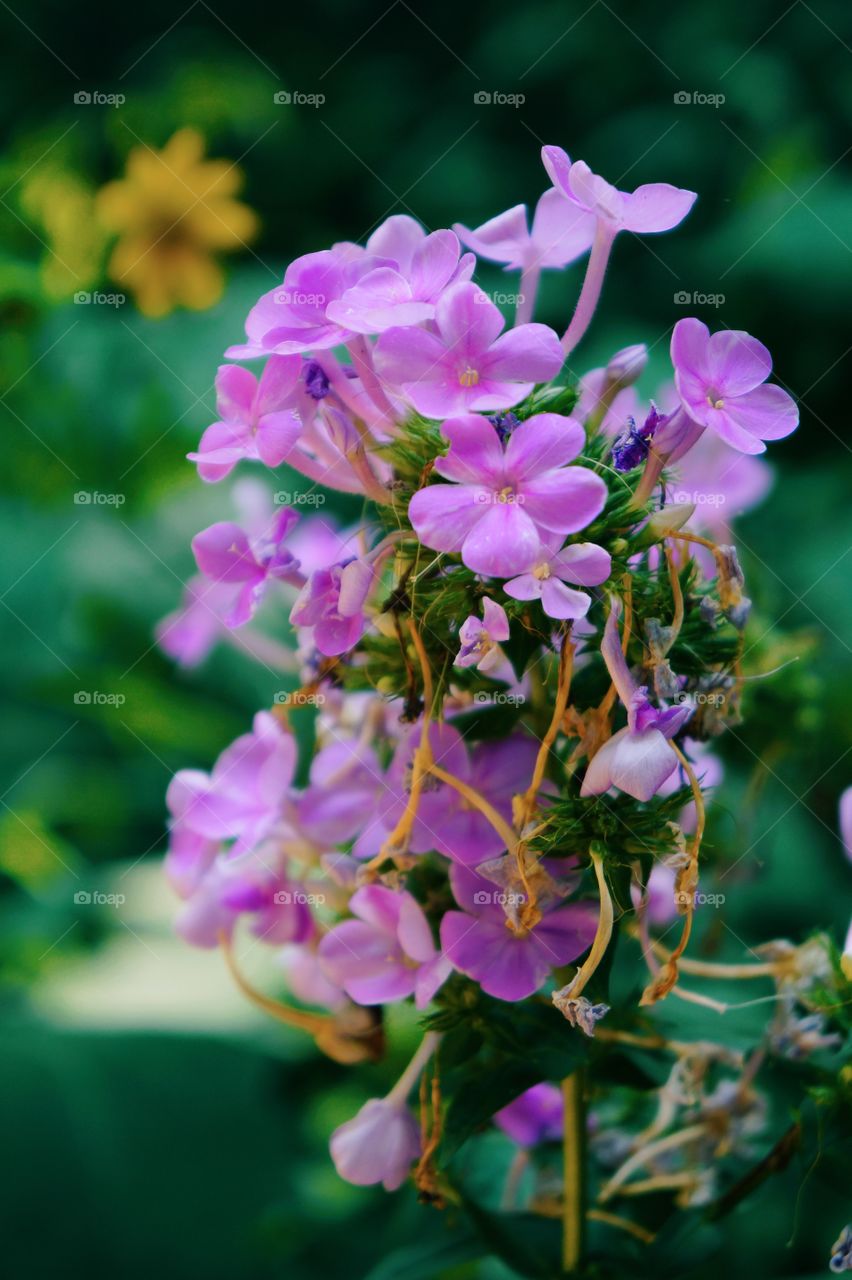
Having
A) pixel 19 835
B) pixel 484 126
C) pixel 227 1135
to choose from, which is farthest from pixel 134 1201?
pixel 484 126

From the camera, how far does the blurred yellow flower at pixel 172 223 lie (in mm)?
1300

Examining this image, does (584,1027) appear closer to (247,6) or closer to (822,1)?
(822,1)

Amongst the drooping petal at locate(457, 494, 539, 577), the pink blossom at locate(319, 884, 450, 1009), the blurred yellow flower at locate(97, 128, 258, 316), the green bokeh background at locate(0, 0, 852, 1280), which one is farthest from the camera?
the blurred yellow flower at locate(97, 128, 258, 316)

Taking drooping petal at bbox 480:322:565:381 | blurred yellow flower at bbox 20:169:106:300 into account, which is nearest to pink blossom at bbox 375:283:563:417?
drooping petal at bbox 480:322:565:381

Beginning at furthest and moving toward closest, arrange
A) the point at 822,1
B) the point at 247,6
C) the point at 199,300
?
the point at 247,6 < the point at 822,1 < the point at 199,300

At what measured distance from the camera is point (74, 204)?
1.14m

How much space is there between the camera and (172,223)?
1.35 m

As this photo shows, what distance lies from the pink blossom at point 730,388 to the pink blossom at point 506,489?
2.1 inches

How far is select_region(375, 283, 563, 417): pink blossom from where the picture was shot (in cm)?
44

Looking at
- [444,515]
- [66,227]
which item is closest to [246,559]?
[444,515]

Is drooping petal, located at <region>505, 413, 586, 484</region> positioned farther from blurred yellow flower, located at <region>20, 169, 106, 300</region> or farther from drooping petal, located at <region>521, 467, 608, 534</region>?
blurred yellow flower, located at <region>20, 169, 106, 300</region>

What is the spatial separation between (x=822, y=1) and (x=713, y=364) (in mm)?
1379

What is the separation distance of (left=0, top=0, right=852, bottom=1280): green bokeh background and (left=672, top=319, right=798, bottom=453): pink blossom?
0.75 feet

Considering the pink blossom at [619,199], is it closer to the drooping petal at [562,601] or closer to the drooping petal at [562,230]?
the drooping petal at [562,230]
